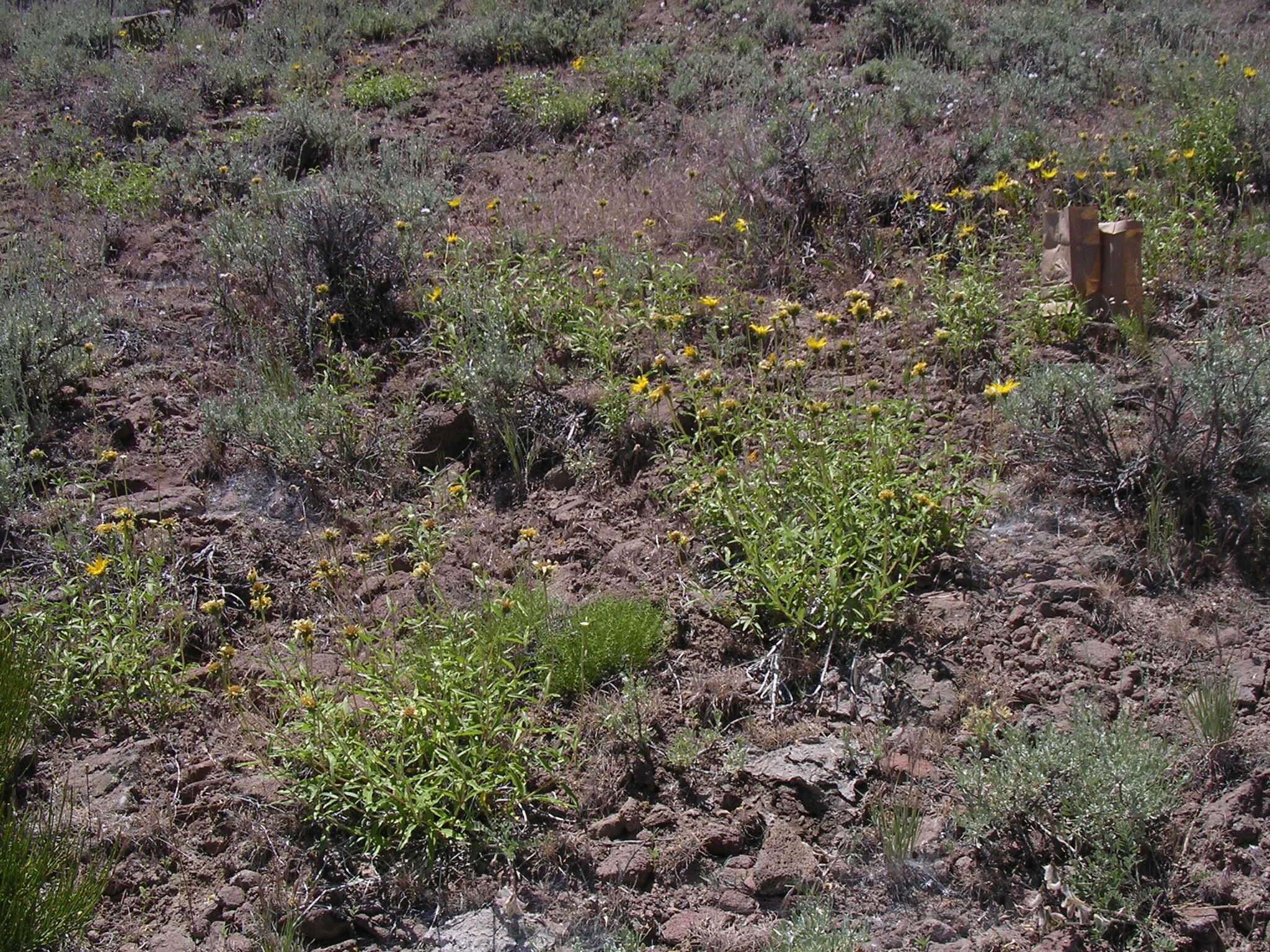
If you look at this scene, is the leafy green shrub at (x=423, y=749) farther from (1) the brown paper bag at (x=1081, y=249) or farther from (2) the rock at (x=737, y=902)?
(1) the brown paper bag at (x=1081, y=249)

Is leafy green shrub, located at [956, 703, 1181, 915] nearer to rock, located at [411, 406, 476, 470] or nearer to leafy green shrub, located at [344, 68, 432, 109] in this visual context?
rock, located at [411, 406, 476, 470]

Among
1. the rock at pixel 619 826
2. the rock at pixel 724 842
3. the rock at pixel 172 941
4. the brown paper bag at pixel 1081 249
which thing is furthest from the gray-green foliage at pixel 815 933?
the brown paper bag at pixel 1081 249

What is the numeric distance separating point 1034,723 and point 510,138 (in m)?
6.04

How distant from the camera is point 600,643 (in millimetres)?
3668

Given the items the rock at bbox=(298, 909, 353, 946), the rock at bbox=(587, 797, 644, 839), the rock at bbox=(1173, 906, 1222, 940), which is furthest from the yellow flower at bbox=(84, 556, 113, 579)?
the rock at bbox=(1173, 906, 1222, 940)

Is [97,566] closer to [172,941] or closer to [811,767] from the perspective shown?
[172,941]

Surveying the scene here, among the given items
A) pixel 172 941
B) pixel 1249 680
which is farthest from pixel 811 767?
pixel 172 941

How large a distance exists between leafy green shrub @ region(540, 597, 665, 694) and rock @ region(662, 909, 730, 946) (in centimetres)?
88

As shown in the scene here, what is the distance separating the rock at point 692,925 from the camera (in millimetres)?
2867

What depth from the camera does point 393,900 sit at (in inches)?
121

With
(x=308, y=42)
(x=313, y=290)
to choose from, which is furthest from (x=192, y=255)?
(x=308, y=42)

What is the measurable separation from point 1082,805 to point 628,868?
4.11 ft

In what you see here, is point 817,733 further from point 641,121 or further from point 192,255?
point 641,121

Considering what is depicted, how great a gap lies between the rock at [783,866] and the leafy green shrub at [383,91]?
23.4 feet
